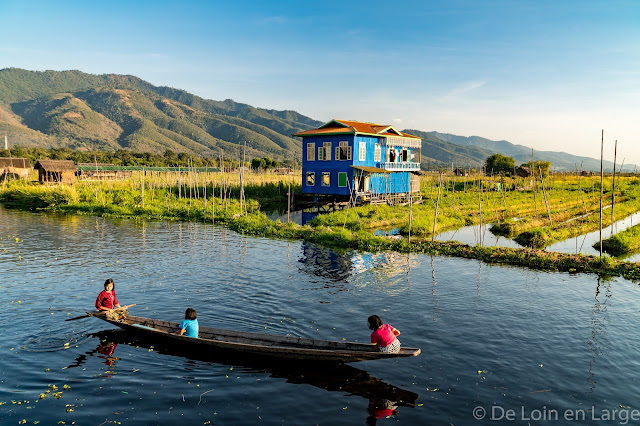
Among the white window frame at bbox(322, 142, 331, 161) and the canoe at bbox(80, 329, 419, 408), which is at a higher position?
the white window frame at bbox(322, 142, 331, 161)

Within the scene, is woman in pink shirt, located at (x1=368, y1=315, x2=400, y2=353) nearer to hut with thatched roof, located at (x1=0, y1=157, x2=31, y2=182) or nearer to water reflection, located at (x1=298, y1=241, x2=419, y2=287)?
water reflection, located at (x1=298, y1=241, x2=419, y2=287)

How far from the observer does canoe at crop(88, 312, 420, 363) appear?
10625 millimetres

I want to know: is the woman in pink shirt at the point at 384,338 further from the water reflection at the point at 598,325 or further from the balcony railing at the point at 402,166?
the balcony railing at the point at 402,166

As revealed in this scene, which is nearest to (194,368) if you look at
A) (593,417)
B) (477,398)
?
(477,398)

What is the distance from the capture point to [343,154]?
1698 inches

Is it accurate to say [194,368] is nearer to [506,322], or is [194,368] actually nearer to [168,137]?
[506,322]

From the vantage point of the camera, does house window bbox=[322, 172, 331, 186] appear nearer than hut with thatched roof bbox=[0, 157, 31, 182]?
Yes

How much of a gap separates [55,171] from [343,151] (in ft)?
127

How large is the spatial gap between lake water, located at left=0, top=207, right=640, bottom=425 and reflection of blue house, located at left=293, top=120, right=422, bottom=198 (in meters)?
19.6

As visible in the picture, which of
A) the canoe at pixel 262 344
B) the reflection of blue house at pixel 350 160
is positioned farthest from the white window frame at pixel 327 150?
the canoe at pixel 262 344

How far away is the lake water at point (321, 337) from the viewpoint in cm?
980

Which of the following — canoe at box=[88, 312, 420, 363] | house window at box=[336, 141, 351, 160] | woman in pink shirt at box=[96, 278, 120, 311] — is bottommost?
canoe at box=[88, 312, 420, 363]

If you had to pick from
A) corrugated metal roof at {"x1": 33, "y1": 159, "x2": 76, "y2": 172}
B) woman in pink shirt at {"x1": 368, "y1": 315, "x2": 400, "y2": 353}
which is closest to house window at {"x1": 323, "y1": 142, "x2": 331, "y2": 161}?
woman in pink shirt at {"x1": 368, "y1": 315, "x2": 400, "y2": 353}

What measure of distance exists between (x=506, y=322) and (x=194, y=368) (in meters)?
10.3
